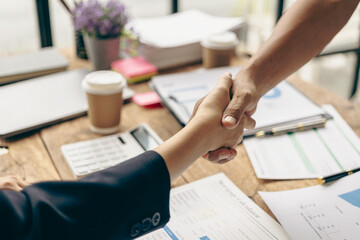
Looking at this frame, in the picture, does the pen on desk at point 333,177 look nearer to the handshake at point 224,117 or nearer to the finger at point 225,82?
the handshake at point 224,117

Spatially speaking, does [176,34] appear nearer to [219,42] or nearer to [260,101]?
[219,42]

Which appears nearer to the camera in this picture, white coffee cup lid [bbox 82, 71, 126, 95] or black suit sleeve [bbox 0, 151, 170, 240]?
black suit sleeve [bbox 0, 151, 170, 240]

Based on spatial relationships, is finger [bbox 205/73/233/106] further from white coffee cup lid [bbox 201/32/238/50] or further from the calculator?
white coffee cup lid [bbox 201/32/238/50]

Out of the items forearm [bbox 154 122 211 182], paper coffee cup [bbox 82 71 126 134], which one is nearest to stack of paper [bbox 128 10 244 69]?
paper coffee cup [bbox 82 71 126 134]

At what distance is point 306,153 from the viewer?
981 mm

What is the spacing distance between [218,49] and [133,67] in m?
0.31

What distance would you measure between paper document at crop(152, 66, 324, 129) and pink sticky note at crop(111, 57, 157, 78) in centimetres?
11

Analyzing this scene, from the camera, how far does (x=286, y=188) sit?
0.88 meters

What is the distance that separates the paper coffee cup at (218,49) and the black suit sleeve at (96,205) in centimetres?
75

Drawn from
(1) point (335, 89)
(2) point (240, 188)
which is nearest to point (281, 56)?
(2) point (240, 188)

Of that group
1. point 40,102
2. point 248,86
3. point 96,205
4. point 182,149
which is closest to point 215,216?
point 182,149

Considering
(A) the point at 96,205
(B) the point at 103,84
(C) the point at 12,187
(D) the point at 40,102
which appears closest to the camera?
(A) the point at 96,205

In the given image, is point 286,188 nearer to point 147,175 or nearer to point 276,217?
point 276,217

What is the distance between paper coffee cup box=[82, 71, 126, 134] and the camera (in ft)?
3.34
